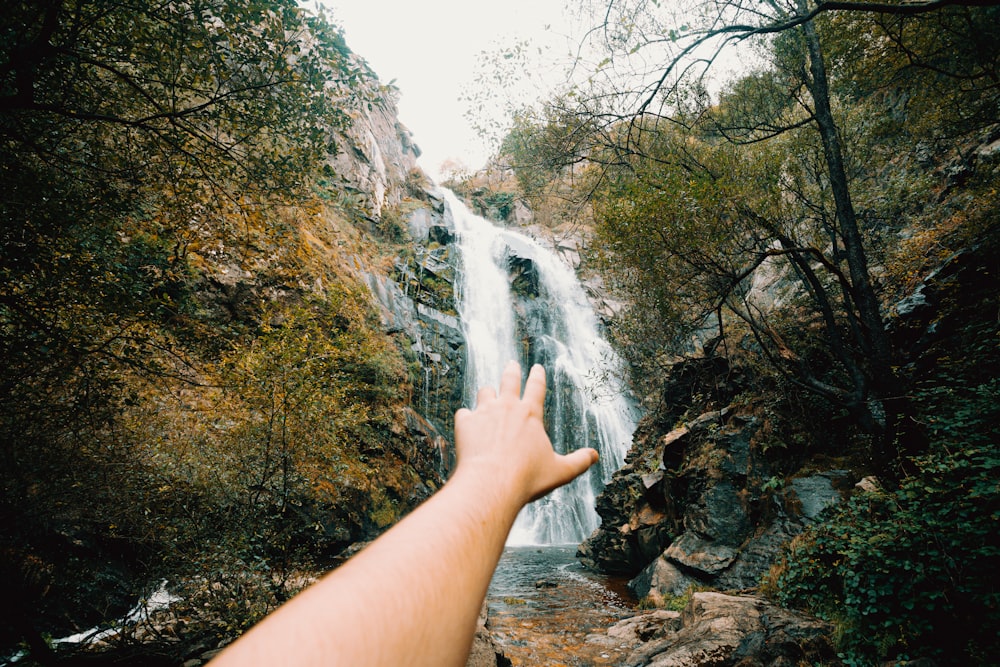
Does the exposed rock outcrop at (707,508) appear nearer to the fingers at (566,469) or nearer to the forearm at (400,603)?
the fingers at (566,469)

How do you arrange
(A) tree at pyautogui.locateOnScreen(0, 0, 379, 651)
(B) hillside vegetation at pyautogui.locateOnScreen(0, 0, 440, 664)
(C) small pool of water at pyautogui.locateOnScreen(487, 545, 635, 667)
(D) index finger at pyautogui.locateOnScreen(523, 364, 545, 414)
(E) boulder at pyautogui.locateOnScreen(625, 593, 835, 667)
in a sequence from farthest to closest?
(C) small pool of water at pyautogui.locateOnScreen(487, 545, 635, 667)
(E) boulder at pyautogui.locateOnScreen(625, 593, 835, 667)
(B) hillside vegetation at pyautogui.locateOnScreen(0, 0, 440, 664)
(A) tree at pyautogui.locateOnScreen(0, 0, 379, 651)
(D) index finger at pyautogui.locateOnScreen(523, 364, 545, 414)

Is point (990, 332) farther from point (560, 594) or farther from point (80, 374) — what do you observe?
point (80, 374)

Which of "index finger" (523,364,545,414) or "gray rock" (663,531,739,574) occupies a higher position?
"index finger" (523,364,545,414)

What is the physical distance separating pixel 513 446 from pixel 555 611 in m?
A: 9.22

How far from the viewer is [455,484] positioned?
1256 mm

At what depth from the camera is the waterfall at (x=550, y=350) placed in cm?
2019

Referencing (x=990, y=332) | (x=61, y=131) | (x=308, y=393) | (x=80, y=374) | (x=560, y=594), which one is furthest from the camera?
(x=560, y=594)

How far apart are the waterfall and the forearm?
50.5 ft

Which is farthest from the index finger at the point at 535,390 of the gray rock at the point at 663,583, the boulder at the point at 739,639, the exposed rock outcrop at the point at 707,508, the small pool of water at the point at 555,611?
the gray rock at the point at 663,583

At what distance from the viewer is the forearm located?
69 cm

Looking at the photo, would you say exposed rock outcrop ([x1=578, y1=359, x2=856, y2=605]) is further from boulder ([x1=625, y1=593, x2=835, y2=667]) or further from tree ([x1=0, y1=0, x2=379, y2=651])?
tree ([x1=0, y1=0, x2=379, y2=651])

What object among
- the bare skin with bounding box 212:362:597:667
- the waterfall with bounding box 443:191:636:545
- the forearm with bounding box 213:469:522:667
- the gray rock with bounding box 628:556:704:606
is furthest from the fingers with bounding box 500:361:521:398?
the waterfall with bounding box 443:191:636:545

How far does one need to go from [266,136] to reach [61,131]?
1.72 m

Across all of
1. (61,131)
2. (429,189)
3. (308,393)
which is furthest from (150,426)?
(429,189)
